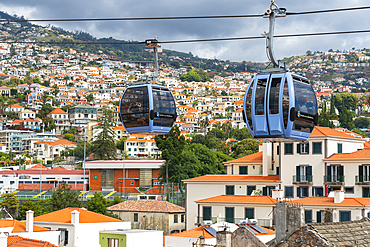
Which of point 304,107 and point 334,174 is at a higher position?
point 304,107

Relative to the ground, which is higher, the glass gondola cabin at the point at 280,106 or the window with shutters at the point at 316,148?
the glass gondola cabin at the point at 280,106

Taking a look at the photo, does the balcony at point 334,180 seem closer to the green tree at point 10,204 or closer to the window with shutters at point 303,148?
the window with shutters at point 303,148

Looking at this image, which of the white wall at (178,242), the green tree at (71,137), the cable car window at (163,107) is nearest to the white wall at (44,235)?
the white wall at (178,242)

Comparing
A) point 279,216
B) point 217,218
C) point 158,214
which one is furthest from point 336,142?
point 279,216

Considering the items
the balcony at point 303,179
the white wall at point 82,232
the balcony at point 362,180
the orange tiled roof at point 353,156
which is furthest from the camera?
the balcony at point 303,179

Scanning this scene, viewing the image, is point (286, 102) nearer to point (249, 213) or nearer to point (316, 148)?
point (249, 213)

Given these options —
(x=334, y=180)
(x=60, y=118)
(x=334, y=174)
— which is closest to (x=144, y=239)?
(x=334, y=180)
